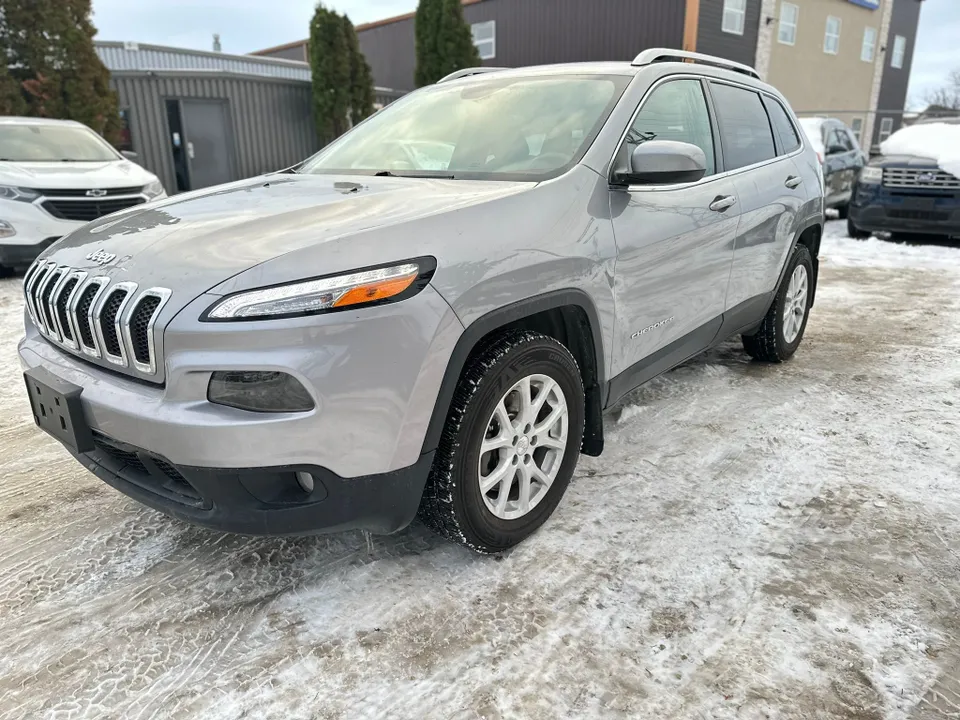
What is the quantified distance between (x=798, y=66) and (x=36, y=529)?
26.4m

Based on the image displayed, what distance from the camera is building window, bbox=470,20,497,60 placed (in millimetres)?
23814

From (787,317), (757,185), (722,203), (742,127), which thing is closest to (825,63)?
(787,317)

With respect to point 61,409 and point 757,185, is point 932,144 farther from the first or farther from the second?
point 61,409

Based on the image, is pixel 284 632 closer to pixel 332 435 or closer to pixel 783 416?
pixel 332 435

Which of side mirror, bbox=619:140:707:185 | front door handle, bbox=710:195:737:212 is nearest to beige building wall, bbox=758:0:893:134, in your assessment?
front door handle, bbox=710:195:737:212

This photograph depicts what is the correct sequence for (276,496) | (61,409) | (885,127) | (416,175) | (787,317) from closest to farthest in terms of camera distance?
(276,496) → (61,409) → (416,175) → (787,317) → (885,127)

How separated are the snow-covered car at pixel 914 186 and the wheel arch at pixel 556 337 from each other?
323 inches

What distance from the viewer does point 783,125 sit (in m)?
4.40

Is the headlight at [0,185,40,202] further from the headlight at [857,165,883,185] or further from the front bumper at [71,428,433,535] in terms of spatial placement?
the headlight at [857,165,883,185]

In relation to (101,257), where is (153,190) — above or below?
below

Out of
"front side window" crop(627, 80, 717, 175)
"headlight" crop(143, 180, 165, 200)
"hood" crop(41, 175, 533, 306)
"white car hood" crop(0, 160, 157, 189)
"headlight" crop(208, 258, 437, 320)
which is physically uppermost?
"front side window" crop(627, 80, 717, 175)

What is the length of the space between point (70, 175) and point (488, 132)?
6124 millimetres

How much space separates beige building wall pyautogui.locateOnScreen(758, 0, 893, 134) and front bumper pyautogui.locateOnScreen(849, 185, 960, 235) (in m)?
14.4

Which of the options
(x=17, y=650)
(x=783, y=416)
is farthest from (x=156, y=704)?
(x=783, y=416)
